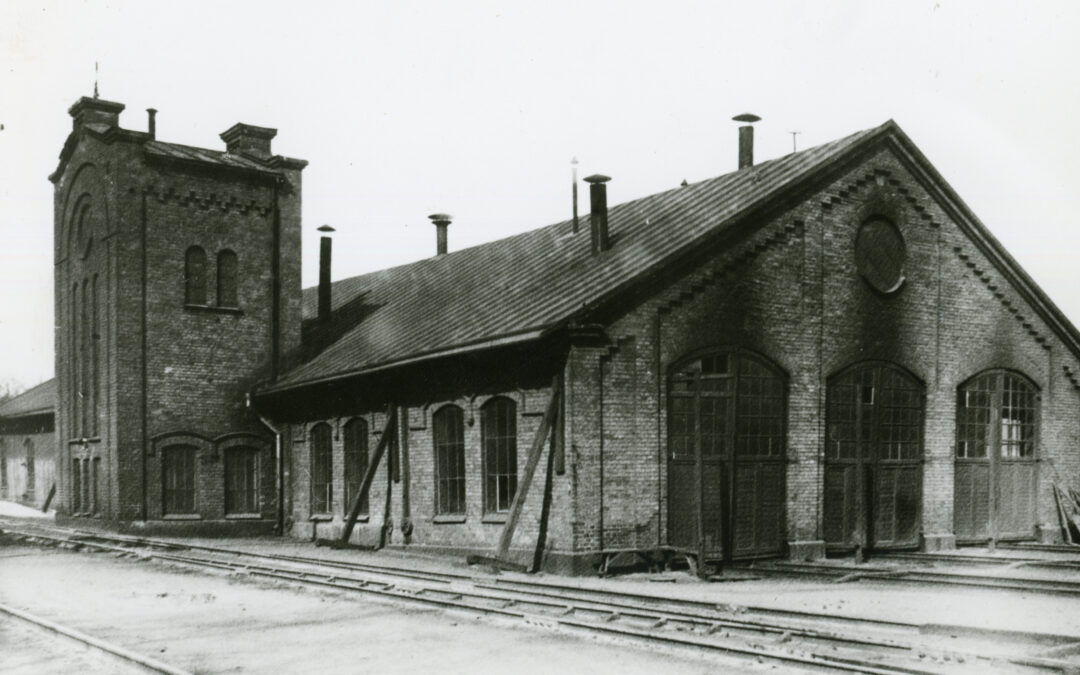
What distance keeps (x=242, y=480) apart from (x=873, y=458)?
13931 millimetres

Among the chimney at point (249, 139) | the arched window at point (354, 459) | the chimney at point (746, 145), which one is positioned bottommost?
the arched window at point (354, 459)

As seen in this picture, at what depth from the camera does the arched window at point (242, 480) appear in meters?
25.7

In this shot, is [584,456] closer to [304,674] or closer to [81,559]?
[304,674]

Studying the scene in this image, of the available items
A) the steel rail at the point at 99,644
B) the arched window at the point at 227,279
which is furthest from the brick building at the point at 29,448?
the steel rail at the point at 99,644

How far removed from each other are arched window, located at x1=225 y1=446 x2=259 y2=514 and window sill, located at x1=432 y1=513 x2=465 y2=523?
7739mm

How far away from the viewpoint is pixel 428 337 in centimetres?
2041

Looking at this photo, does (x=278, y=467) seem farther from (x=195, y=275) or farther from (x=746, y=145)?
(x=746, y=145)

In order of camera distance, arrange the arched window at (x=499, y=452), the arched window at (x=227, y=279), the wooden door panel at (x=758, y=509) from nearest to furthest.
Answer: the wooden door panel at (x=758, y=509) → the arched window at (x=499, y=452) → the arched window at (x=227, y=279)

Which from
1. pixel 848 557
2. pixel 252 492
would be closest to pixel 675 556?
pixel 848 557

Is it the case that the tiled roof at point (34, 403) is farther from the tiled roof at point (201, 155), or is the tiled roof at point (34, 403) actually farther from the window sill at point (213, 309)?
the tiled roof at point (201, 155)

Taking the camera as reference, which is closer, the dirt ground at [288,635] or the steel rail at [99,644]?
the steel rail at [99,644]

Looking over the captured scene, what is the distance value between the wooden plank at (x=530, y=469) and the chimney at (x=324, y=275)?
41.9 ft

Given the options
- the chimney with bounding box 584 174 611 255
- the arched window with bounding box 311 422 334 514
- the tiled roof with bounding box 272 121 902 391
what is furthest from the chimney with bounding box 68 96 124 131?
the chimney with bounding box 584 174 611 255

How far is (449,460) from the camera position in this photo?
769 inches
